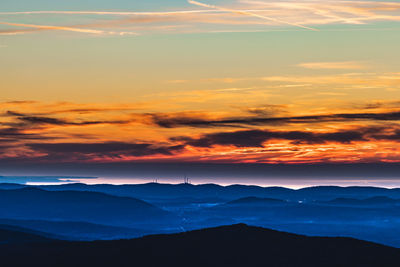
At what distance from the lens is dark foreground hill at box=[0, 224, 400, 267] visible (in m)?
165

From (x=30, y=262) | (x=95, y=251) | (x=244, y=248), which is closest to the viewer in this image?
(x=30, y=262)

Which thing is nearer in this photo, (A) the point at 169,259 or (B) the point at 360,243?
(A) the point at 169,259

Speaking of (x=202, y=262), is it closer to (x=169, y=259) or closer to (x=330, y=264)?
(x=169, y=259)

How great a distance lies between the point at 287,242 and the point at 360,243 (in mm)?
22543

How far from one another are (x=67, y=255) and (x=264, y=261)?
2090 inches

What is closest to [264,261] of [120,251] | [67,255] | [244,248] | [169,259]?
[244,248]

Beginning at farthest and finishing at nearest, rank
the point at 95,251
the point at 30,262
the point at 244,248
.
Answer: the point at 244,248
the point at 95,251
the point at 30,262

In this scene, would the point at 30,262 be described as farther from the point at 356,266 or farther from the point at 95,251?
the point at 356,266

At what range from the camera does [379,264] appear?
17412 centimetres

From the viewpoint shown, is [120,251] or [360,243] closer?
[120,251]

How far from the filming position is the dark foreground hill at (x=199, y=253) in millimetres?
164750

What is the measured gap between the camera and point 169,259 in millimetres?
174625

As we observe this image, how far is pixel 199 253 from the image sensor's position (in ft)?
604

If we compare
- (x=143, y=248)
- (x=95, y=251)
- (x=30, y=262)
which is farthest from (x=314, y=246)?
(x=30, y=262)
